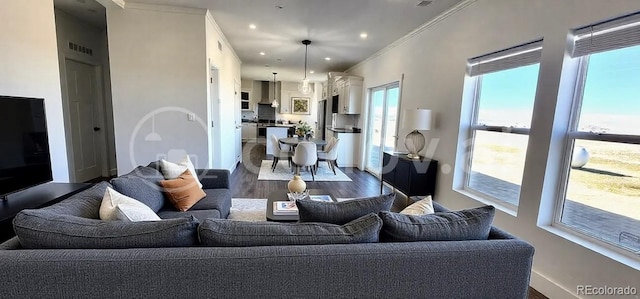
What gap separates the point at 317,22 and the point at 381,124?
270 cm

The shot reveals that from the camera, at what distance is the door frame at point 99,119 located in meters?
4.31

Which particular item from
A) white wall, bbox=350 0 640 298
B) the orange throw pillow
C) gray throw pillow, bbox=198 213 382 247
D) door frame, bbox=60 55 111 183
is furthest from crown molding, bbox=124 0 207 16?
gray throw pillow, bbox=198 213 382 247

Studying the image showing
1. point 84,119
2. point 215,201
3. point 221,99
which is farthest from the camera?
point 221,99

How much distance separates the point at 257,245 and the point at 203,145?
129 inches

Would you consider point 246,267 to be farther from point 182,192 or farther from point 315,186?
point 315,186

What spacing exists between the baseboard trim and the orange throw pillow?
2966 mm

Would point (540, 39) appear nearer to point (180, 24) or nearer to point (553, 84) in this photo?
point (553, 84)

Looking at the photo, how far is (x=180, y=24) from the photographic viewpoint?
12.6 feet

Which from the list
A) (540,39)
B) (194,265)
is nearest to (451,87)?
(540,39)

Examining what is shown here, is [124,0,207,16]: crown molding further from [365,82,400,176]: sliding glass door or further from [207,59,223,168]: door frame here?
[365,82,400,176]: sliding glass door

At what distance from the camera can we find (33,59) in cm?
243

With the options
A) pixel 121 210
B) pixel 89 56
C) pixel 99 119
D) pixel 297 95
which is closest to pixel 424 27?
pixel 121 210

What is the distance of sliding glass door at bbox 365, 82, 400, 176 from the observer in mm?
5445

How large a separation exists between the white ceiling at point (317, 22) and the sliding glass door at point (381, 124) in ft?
3.01
